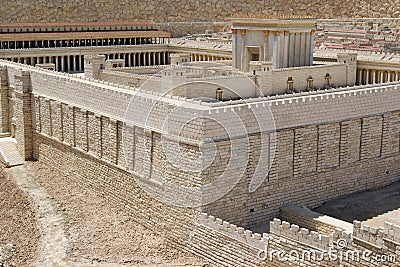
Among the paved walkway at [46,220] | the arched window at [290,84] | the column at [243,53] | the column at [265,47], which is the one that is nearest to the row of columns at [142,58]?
the column at [243,53]

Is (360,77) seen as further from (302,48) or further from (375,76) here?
(302,48)

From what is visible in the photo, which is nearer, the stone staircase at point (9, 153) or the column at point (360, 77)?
the stone staircase at point (9, 153)

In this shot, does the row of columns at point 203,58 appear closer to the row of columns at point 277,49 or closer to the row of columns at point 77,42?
the row of columns at point 77,42

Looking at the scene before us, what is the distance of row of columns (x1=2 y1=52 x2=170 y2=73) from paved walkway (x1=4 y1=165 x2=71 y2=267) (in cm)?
1541

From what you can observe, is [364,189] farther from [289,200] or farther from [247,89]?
[247,89]

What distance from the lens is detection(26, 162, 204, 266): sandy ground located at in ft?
62.5

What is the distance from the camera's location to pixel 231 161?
19.5 m

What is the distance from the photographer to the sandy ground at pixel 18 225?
19.8 meters

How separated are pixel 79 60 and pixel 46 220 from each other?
2363 centimetres

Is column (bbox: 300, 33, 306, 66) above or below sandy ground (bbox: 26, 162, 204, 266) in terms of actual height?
above

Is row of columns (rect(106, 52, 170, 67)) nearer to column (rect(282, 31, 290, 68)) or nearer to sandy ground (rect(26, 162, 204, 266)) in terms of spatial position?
column (rect(282, 31, 290, 68))

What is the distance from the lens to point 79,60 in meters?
44.2

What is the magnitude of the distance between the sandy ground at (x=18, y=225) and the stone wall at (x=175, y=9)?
29513mm

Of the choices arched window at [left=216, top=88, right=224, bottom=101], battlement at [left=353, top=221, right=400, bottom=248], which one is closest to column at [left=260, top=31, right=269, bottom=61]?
arched window at [left=216, top=88, right=224, bottom=101]
